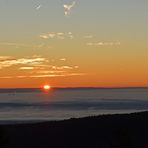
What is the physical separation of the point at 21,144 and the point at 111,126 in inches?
250

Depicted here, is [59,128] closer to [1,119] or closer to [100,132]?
[100,132]

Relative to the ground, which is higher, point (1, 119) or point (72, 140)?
point (1, 119)

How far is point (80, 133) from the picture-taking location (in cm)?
4000

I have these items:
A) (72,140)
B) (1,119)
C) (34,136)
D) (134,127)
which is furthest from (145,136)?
(1,119)

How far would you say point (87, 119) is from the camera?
43.2m

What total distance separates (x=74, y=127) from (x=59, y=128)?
1002 mm

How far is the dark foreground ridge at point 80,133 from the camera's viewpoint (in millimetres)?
37750

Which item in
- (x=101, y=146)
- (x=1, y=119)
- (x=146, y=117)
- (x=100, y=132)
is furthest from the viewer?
(x=1, y=119)

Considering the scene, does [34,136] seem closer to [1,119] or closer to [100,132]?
[100,132]

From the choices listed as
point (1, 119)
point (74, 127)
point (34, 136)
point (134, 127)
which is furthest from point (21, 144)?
point (1, 119)

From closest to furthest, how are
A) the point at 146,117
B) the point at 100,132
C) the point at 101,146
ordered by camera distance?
the point at 101,146 < the point at 100,132 < the point at 146,117

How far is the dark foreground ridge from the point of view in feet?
124

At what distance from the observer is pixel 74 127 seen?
41.1 metres

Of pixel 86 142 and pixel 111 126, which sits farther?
pixel 111 126
